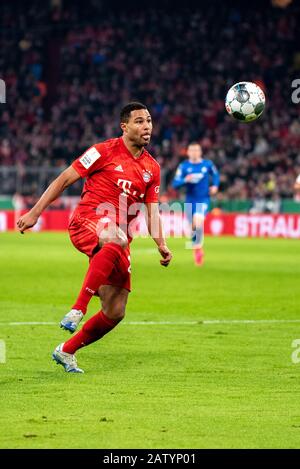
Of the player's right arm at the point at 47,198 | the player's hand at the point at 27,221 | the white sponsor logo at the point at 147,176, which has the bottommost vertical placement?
the player's hand at the point at 27,221

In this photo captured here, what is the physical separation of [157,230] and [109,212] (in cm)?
53

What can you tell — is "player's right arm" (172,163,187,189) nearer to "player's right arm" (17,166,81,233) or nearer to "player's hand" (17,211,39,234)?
"player's right arm" (17,166,81,233)

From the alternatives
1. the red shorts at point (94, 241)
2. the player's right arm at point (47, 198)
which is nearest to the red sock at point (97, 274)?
the red shorts at point (94, 241)

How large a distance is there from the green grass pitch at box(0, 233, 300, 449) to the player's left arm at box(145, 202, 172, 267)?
0.97 meters

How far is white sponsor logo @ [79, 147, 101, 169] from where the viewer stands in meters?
→ 9.05

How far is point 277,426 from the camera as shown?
6.74m

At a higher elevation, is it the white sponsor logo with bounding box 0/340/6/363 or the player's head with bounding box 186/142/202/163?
the player's head with bounding box 186/142/202/163

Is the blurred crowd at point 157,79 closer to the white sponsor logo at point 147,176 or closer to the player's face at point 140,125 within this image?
the white sponsor logo at point 147,176

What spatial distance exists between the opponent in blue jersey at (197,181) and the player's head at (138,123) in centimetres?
1331

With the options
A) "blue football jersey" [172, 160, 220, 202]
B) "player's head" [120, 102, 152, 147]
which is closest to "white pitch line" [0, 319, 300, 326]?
"player's head" [120, 102, 152, 147]

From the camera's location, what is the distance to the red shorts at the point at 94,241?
8.91 meters

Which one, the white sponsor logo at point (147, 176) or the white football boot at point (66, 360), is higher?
the white sponsor logo at point (147, 176)

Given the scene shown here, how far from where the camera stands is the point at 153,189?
31.1ft

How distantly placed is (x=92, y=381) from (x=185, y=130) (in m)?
33.9
